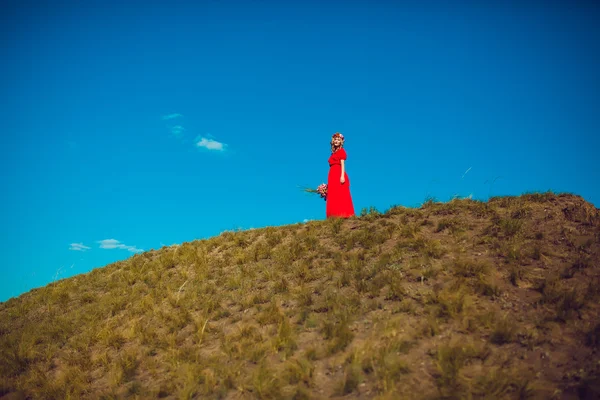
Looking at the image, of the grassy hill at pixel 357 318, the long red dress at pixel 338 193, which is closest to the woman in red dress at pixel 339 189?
the long red dress at pixel 338 193

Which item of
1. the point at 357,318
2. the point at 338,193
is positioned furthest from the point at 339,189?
the point at 357,318

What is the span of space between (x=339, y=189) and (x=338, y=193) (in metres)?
0.14

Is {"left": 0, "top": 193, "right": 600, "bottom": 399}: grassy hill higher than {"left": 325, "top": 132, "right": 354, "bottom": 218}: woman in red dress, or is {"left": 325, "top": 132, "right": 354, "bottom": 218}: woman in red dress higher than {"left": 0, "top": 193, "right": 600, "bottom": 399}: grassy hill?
{"left": 325, "top": 132, "right": 354, "bottom": 218}: woman in red dress

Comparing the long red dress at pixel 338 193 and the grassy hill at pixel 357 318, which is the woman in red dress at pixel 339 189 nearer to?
the long red dress at pixel 338 193

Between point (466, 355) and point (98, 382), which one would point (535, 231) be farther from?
point (98, 382)

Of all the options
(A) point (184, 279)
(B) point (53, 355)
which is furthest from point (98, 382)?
(A) point (184, 279)

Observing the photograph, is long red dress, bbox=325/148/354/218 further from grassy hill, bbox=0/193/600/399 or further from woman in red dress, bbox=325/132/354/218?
grassy hill, bbox=0/193/600/399

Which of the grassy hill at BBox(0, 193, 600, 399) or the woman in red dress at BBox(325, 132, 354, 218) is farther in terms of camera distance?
the woman in red dress at BBox(325, 132, 354, 218)

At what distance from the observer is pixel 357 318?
7340mm

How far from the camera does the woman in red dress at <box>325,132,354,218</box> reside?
13109 mm

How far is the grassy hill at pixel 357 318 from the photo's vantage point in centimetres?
575

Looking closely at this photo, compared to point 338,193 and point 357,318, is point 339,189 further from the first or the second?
point 357,318

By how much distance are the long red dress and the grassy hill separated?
Result: 91 centimetres

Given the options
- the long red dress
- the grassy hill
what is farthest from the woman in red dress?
the grassy hill
